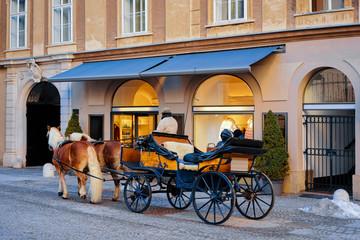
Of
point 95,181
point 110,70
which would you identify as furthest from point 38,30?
point 95,181

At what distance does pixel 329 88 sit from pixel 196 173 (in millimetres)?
5908

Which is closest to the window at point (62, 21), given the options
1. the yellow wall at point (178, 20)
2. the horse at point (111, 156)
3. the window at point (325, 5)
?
the yellow wall at point (178, 20)

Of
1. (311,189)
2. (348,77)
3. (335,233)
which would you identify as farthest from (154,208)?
(348,77)

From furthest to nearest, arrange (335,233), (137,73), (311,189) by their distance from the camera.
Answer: (137,73) < (311,189) < (335,233)

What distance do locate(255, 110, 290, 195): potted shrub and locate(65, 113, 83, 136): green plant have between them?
756 cm

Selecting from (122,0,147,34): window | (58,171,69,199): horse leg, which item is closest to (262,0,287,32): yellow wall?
(122,0,147,34): window

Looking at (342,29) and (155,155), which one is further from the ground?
(342,29)

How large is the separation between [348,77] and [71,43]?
10574mm

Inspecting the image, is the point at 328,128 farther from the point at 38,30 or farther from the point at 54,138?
the point at 38,30

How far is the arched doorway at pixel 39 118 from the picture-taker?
815 inches

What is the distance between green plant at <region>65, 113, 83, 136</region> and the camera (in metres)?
18.2

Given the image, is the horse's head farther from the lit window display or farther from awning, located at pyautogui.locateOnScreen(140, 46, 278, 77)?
the lit window display

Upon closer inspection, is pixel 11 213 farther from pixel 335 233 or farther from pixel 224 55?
pixel 224 55

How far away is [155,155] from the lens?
9.83 meters
